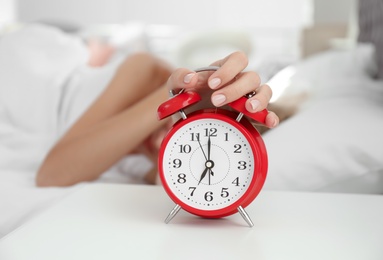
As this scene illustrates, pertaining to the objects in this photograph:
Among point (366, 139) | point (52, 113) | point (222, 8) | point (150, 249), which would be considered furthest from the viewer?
point (222, 8)

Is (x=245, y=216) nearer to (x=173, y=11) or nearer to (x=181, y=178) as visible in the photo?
(x=181, y=178)

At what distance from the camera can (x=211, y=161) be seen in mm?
698

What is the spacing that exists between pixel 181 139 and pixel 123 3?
4.32m

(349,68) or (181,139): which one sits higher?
(181,139)

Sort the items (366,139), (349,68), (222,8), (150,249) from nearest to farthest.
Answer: (150,249) < (366,139) < (349,68) < (222,8)

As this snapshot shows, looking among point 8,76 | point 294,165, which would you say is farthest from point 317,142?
point 8,76

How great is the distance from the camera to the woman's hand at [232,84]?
66 centimetres

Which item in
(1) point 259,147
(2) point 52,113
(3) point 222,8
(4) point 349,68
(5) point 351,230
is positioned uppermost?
(1) point 259,147

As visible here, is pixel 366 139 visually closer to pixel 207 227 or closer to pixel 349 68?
pixel 207 227

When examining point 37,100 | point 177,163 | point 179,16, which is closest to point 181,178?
point 177,163

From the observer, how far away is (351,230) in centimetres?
70

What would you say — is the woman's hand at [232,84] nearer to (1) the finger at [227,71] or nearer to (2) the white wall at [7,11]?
(1) the finger at [227,71]

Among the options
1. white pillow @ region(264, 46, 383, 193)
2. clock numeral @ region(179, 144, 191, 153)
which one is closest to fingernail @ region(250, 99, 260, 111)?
clock numeral @ region(179, 144, 191, 153)

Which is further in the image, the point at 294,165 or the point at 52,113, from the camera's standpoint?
the point at 52,113
